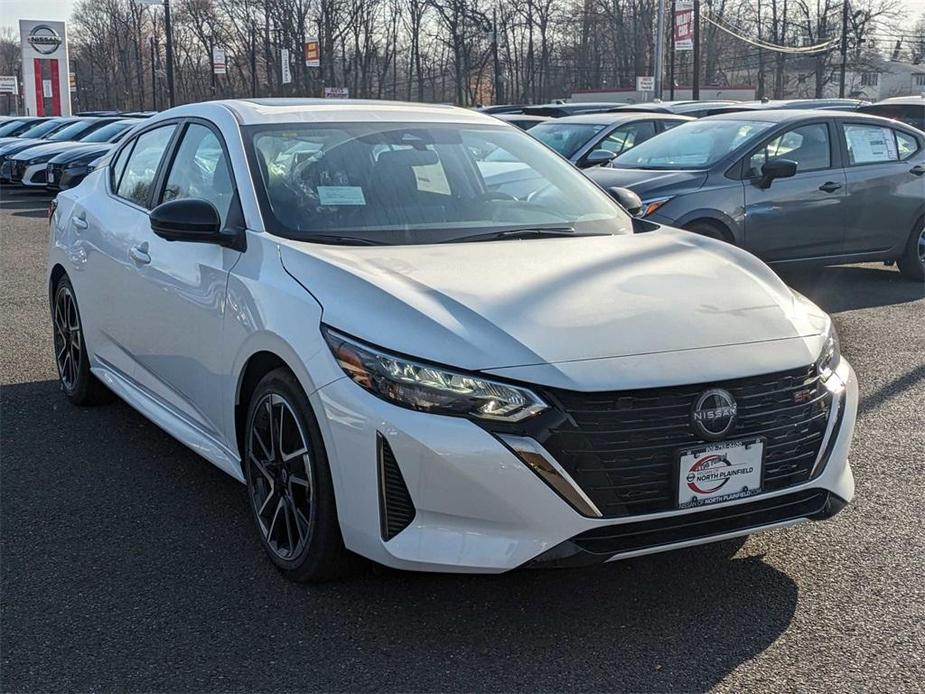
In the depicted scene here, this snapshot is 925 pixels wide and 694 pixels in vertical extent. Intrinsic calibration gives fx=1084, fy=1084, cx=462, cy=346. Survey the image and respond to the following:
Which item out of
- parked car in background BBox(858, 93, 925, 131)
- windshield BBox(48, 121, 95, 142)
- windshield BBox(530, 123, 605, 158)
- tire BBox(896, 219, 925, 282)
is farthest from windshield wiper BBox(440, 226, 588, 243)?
windshield BBox(48, 121, 95, 142)

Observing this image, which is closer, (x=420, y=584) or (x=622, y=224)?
(x=420, y=584)

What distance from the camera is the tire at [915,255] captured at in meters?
10.1

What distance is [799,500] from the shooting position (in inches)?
134

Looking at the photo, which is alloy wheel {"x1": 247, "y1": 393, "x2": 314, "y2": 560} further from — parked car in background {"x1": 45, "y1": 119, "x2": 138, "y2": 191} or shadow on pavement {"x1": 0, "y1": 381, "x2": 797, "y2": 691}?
parked car in background {"x1": 45, "y1": 119, "x2": 138, "y2": 191}

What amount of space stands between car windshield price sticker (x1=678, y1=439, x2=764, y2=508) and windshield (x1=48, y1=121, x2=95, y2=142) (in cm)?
2267

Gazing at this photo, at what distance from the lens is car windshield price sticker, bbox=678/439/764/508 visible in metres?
3.14

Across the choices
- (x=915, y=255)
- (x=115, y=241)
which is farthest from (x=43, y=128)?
(x=115, y=241)

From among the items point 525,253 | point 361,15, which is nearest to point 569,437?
point 525,253

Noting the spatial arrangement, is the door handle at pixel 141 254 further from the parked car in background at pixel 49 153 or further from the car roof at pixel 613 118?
the parked car in background at pixel 49 153

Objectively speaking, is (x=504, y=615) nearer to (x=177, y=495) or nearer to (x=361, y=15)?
(x=177, y=495)

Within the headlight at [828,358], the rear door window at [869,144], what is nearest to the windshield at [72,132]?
the rear door window at [869,144]

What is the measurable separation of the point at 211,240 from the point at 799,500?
226 cm

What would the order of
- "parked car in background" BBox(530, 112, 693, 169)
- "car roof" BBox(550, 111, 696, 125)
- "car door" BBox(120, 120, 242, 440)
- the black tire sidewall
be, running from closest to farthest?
the black tire sidewall → "car door" BBox(120, 120, 242, 440) → "parked car in background" BBox(530, 112, 693, 169) → "car roof" BBox(550, 111, 696, 125)

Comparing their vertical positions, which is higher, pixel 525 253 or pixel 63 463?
pixel 525 253
